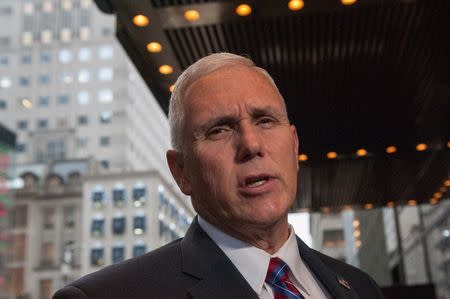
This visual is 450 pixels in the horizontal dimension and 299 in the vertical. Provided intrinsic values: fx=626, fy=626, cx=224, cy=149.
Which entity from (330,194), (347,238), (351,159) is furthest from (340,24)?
(347,238)

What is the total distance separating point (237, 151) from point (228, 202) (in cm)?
13

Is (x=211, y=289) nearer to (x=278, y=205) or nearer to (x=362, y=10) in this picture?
(x=278, y=205)

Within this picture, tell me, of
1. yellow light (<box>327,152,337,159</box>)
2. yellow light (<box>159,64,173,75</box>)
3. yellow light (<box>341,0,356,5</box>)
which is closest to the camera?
yellow light (<box>341,0,356,5</box>)

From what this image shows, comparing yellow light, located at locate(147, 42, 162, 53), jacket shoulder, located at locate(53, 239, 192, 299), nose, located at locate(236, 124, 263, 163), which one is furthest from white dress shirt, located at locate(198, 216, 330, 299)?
yellow light, located at locate(147, 42, 162, 53)

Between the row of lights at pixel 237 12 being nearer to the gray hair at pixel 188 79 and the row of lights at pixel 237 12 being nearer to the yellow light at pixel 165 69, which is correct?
the yellow light at pixel 165 69

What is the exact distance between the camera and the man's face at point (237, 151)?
1.58 m

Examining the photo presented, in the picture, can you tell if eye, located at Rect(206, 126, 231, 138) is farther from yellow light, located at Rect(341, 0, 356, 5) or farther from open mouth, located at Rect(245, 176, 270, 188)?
yellow light, located at Rect(341, 0, 356, 5)

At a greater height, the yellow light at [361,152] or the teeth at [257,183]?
the yellow light at [361,152]

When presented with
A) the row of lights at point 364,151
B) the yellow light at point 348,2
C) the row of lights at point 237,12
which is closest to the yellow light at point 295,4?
the row of lights at point 237,12

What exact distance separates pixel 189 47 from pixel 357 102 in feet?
9.25

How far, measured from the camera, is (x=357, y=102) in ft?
28.5

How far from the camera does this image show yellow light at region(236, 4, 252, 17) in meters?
6.20

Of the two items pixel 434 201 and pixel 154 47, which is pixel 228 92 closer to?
pixel 154 47

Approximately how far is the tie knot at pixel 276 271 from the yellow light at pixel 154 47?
545 cm
